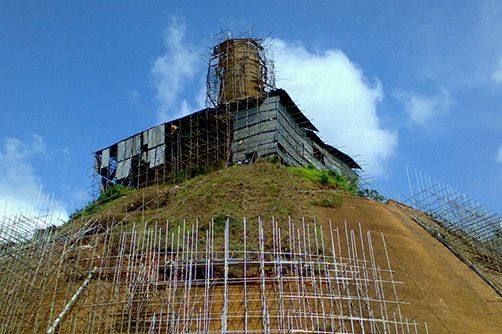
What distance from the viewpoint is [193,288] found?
15641 mm

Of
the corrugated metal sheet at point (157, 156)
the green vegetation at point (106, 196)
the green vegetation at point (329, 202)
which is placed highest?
the corrugated metal sheet at point (157, 156)

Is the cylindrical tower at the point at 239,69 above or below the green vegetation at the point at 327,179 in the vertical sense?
above

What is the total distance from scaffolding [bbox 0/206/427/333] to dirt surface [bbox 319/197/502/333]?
2.09 ft

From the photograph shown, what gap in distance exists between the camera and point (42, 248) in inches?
620

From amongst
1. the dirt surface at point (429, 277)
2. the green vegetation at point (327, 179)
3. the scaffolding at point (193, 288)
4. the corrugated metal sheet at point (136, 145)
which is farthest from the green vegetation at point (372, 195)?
the corrugated metal sheet at point (136, 145)

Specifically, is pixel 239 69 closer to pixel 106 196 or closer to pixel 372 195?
pixel 106 196

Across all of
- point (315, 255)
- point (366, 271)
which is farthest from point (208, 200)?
point (366, 271)

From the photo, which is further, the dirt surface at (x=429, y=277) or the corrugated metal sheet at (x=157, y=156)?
the corrugated metal sheet at (x=157, y=156)

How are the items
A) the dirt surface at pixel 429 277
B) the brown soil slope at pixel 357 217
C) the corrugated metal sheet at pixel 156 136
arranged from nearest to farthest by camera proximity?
the dirt surface at pixel 429 277, the brown soil slope at pixel 357 217, the corrugated metal sheet at pixel 156 136

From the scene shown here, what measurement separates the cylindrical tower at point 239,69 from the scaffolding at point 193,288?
15073 mm

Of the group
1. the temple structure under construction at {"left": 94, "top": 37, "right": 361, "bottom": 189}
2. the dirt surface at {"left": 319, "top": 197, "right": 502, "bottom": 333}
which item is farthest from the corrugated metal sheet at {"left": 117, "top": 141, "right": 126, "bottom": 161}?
the dirt surface at {"left": 319, "top": 197, "right": 502, "bottom": 333}

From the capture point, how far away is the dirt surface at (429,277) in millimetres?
15625

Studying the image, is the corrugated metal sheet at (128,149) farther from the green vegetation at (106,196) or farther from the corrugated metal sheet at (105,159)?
the green vegetation at (106,196)

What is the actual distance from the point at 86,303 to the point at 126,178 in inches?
634
